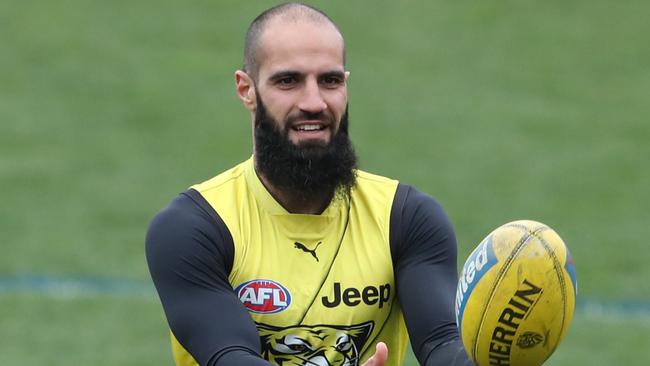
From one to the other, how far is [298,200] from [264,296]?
0.53 m

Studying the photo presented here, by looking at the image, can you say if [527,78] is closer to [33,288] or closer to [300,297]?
[33,288]

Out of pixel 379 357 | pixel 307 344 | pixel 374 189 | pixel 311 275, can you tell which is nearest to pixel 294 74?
pixel 374 189

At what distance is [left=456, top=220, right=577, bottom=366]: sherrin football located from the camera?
215 inches

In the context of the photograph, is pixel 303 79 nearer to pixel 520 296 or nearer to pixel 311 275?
pixel 311 275

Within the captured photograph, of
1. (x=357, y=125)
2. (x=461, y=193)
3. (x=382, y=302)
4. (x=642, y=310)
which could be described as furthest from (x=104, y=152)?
(x=382, y=302)

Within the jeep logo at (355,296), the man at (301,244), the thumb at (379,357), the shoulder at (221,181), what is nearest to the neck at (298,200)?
the man at (301,244)

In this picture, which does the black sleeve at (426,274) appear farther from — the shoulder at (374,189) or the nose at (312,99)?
the nose at (312,99)

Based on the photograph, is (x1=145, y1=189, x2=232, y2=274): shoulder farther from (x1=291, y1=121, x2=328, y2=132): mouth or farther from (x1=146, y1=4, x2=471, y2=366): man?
(x1=291, y1=121, x2=328, y2=132): mouth

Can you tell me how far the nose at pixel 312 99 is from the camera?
6.28m

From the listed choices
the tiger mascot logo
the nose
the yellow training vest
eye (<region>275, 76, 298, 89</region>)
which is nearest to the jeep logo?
the yellow training vest

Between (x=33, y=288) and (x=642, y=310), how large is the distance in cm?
628

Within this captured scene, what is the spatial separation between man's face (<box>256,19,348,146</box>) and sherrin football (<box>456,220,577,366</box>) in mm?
1104

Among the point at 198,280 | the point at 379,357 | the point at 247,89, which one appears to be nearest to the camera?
the point at 379,357

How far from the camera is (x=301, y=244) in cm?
651
